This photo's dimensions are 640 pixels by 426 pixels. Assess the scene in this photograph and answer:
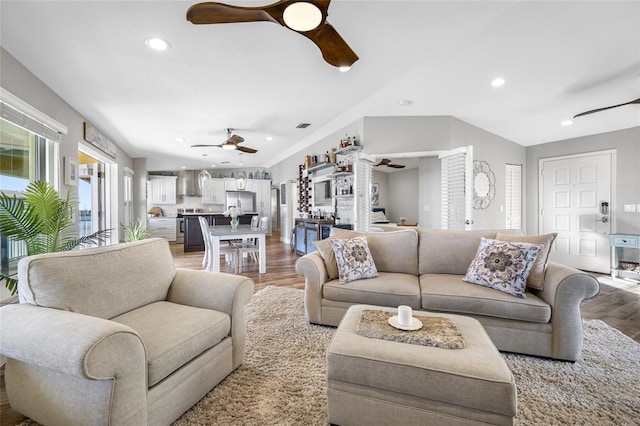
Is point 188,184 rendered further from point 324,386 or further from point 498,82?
point 324,386

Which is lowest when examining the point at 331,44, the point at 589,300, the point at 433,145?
the point at 589,300

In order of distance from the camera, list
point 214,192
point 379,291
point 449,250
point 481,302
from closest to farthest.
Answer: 1. point 481,302
2. point 379,291
3. point 449,250
4. point 214,192

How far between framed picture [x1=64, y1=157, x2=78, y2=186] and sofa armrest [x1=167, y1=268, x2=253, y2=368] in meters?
2.99

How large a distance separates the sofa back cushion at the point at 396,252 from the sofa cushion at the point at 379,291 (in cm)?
21

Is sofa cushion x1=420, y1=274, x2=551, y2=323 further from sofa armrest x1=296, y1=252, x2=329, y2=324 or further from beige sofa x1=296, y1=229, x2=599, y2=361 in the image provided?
sofa armrest x1=296, y1=252, x2=329, y2=324

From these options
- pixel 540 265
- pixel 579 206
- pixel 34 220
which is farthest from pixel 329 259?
pixel 579 206

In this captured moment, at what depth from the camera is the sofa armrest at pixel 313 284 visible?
251 cm

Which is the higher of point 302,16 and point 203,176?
point 302,16

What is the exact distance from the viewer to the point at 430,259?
107 inches

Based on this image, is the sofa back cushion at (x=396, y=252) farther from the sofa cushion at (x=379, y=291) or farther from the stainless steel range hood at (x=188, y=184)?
the stainless steel range hood at (x=188, y=184)

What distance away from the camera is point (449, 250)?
8.73 feet

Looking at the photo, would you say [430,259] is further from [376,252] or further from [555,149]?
[555,149]

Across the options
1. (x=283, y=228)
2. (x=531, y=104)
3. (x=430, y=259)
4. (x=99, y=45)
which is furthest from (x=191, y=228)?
(x=531, y=104)

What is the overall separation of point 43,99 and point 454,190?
5405 millimetres
